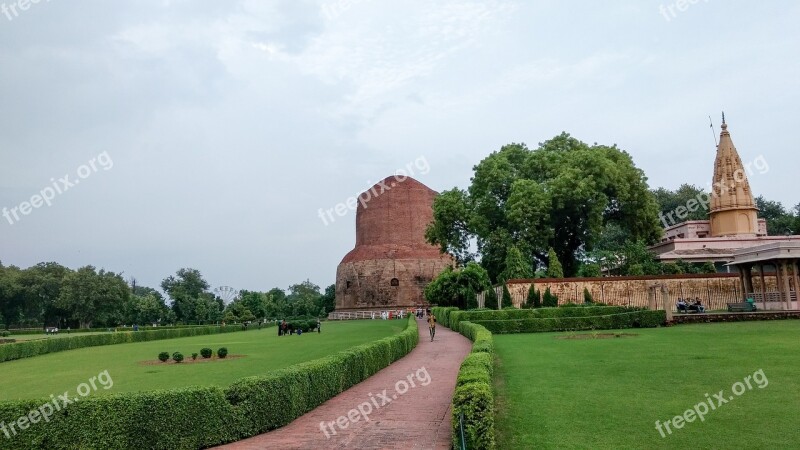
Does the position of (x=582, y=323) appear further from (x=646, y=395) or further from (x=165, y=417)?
(x=165, y=417)

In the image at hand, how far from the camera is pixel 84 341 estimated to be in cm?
2702

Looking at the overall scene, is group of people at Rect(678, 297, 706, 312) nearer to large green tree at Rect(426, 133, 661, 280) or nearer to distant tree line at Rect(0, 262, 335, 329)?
large green tree at Rect(426, 133, 661, 280)

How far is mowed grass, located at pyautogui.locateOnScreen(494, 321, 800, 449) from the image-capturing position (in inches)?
233

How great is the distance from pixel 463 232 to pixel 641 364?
25.0 m

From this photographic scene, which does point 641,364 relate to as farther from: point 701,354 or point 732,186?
point 732,186

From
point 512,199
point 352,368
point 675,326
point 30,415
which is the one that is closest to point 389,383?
point 352,368

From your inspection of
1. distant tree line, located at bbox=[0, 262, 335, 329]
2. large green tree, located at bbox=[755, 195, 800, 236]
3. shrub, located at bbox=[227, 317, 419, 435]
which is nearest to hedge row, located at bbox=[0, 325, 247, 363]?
distant tree line, located at bbox=[0, 262, 335, 329]

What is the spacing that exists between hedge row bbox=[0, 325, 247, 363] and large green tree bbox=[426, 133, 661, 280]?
1616cm

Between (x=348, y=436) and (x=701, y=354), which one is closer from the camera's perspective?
(x=348, y=436)

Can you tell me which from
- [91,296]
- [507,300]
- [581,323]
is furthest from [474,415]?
[91,296]

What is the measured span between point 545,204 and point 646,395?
68.9 feet

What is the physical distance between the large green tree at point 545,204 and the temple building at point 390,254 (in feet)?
56.6

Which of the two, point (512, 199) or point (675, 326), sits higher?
point (512, 199)

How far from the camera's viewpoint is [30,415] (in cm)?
680
